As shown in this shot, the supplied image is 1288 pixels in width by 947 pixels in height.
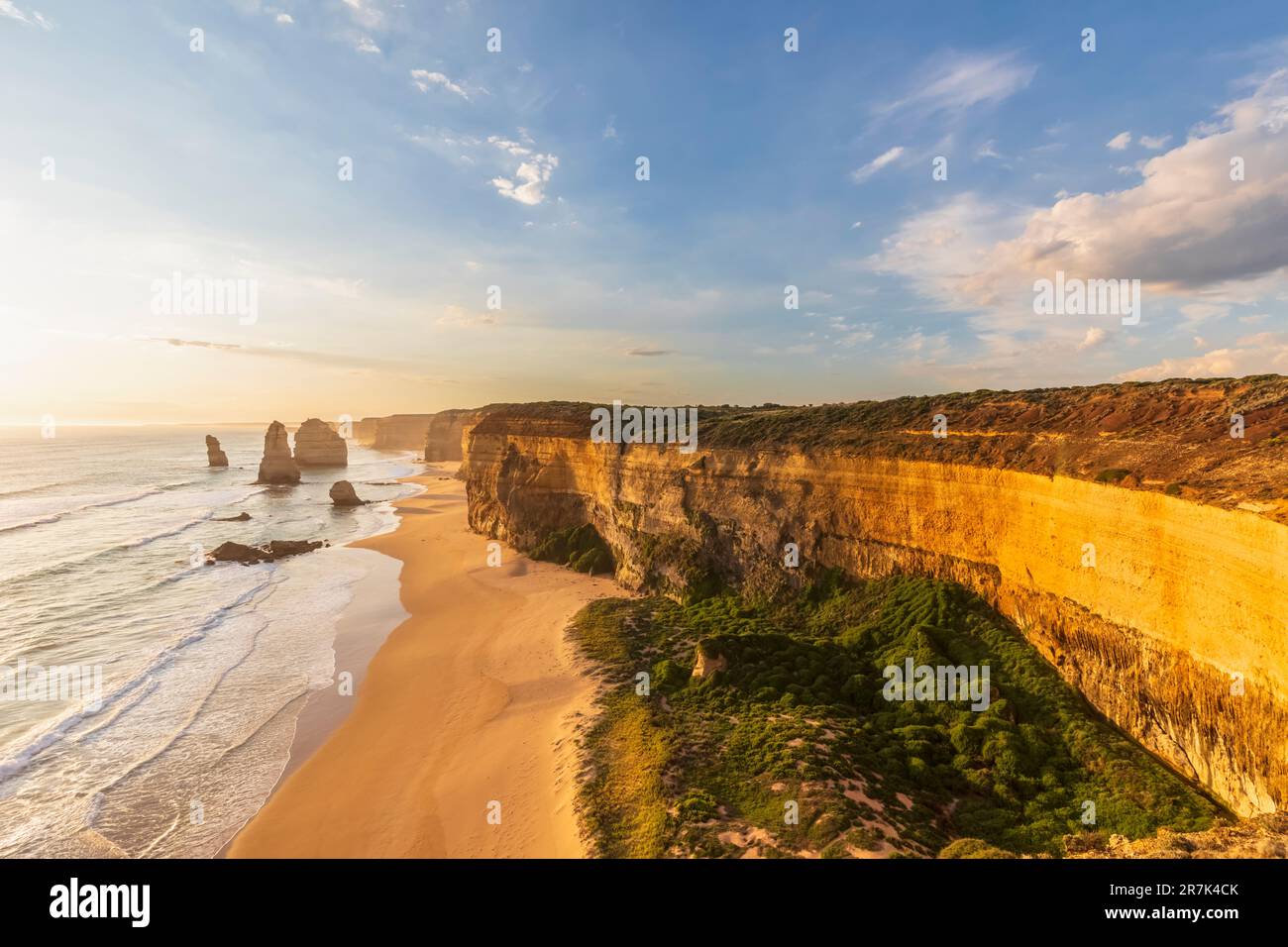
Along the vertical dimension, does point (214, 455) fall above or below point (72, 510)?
above

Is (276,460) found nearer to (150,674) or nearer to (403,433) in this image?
(150,674)

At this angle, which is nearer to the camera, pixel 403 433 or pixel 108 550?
pixel 108 550

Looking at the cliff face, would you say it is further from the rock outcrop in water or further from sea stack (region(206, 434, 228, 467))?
the rock outcrop in water

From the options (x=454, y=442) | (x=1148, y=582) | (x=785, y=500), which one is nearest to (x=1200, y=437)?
(x=1148, y=582)

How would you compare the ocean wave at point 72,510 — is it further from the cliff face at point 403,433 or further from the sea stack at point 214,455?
the cliff face at point 403,433

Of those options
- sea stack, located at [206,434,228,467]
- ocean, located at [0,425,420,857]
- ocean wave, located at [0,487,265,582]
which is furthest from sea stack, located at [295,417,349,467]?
ocean, located at [0,425,420,857]

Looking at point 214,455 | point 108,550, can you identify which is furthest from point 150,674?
point 214,455
